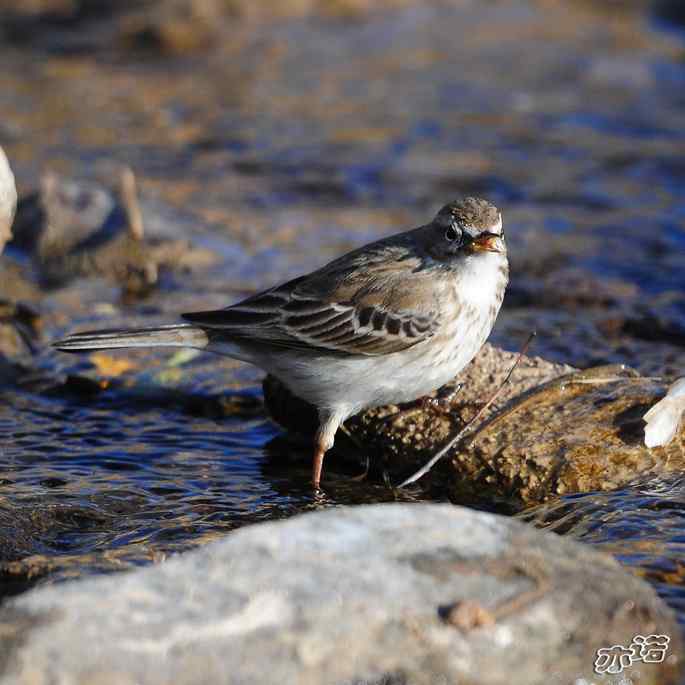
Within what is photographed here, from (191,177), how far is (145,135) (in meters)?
1.76

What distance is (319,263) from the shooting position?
12016 mm

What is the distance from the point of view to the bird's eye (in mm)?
7406

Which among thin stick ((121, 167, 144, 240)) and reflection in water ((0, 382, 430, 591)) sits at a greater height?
thin stick ((121, 167, 144, 240))

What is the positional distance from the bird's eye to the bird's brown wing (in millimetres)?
311

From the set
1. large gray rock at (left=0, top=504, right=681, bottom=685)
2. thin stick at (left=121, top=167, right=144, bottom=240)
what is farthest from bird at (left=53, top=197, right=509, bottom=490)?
thin stick at (left=121, top=167, right=144, bottom=240)

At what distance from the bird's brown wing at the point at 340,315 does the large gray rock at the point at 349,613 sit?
93.0 inches

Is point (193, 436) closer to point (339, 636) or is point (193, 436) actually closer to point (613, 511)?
point (613, 511)

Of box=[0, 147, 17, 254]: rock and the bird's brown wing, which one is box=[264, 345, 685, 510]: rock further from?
box=[0, 147, 17, 254]: rock

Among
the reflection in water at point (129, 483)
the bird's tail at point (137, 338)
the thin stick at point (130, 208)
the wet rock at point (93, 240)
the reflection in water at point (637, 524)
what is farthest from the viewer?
the thin stick at point (130, 208)

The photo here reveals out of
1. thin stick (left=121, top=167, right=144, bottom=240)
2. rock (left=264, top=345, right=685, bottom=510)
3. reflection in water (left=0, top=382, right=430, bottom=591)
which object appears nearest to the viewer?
reflection in water (left=0, top=382, right=430, bottom=591)

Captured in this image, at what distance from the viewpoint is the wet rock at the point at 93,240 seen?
36.9 feet

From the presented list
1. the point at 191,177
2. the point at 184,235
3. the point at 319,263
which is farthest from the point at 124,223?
the point at 191,177

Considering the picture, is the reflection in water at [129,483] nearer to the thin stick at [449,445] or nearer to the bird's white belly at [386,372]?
the thin stick at [449,445]

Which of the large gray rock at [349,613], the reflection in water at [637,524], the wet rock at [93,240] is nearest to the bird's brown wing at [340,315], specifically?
the reflection in water at [637,524]
